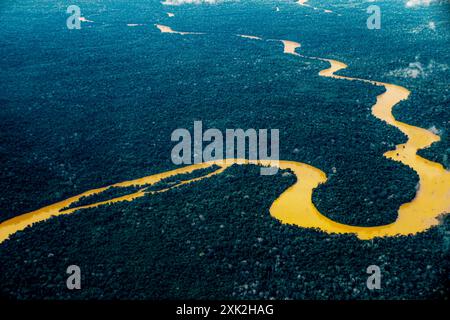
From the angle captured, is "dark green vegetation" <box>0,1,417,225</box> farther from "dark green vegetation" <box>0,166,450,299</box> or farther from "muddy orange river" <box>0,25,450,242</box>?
"dark green vegetation" <box>0,166,450,299</box>

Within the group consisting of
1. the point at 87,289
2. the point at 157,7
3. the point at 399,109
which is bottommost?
the point at 87,289

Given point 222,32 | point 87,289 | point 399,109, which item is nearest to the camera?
point 87,289

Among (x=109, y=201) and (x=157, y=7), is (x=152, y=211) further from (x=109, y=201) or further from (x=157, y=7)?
(x=157, y=7)

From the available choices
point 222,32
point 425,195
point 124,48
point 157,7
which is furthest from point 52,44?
point 425,195

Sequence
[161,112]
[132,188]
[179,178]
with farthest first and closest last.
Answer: [161,112]
[179,178]
[132,188]

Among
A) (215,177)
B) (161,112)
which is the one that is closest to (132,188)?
(215,177)
